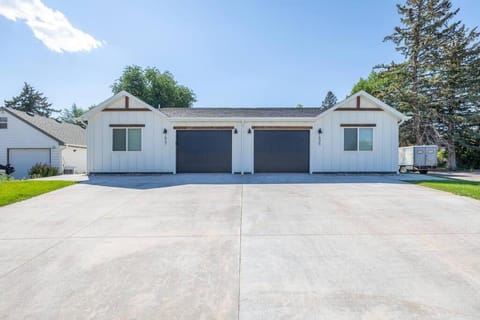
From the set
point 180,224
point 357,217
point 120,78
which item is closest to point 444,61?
point 357,217

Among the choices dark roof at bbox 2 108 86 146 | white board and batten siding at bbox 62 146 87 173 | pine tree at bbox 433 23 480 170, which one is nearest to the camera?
dark roof at bbox 2 108 86 146

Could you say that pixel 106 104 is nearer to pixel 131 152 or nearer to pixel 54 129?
pixel 131 152

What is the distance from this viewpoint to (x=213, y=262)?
309 centimetres

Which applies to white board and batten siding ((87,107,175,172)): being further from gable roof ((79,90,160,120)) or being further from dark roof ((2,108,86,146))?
dark roof ((2,108,86,146))

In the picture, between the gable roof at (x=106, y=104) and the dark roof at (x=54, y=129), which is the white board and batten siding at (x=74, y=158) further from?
the gable roof at (x=106, y=104)

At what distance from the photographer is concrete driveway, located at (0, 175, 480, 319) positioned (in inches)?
88.0

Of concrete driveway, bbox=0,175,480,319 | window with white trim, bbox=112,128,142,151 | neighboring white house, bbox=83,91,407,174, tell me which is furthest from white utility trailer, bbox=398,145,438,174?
window with white trim, bbox=112,128,142,151

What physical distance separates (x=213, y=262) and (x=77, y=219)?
3.38m

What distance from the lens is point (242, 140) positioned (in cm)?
1207

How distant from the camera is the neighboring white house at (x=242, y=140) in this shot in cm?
1191

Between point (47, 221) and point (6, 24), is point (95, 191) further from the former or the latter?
point (6, 24)

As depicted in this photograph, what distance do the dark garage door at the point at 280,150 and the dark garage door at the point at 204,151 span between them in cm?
141

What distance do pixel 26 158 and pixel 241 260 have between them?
67.9ft

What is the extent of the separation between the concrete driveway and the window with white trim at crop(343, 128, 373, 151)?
6131 millimetres
